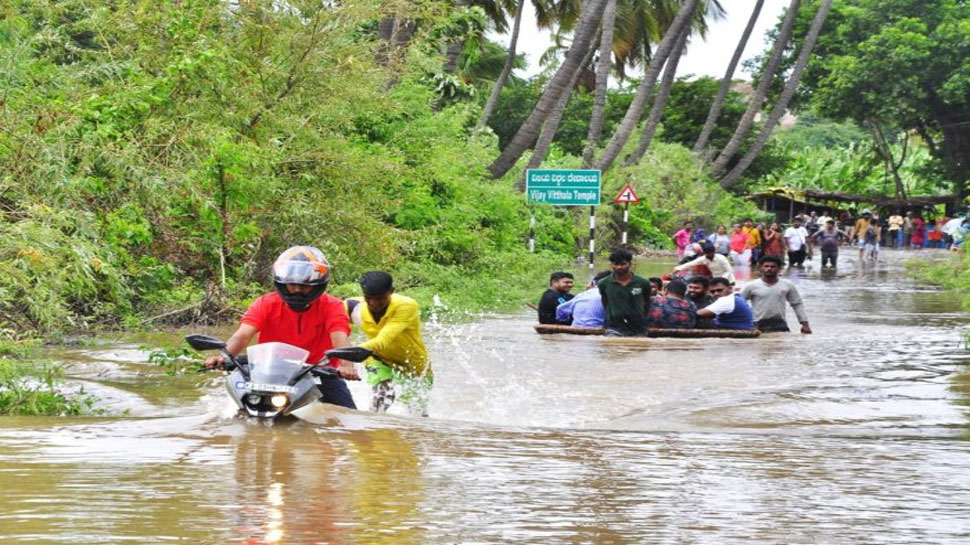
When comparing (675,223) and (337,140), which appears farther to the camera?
(675,223)

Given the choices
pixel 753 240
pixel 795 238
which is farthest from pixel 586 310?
pixel 795 238

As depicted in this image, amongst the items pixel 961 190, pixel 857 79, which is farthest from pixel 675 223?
pixel 961 190

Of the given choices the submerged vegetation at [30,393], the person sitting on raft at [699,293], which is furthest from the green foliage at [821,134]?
the submerged vegetation at [30,393]

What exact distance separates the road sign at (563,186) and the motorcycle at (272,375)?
83.5 ft

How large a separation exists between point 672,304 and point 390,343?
339 inches

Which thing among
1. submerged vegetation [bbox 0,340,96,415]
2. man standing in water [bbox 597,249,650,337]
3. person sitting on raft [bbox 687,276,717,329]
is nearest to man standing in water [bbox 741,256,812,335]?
person sitting on raft [bbox 687,276,717,329]

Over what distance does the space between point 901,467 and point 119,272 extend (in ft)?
31.5

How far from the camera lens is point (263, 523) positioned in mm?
6488

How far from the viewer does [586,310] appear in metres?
18.7

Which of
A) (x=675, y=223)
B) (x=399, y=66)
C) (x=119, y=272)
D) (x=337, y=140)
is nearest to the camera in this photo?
(x=119, y=272)

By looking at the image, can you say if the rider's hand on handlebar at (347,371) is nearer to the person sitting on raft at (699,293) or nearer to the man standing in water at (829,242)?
the person sitting on raft at (699,293)

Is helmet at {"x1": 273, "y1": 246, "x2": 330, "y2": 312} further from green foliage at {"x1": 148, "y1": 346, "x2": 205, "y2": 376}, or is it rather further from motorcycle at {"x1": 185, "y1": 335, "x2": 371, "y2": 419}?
green foliage at {"x1": 148, "y1": 346, "x2": 205, "y2": 376}

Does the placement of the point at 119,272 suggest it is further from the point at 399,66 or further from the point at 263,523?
the point at 263,523

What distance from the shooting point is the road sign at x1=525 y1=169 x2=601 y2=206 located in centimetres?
3378
